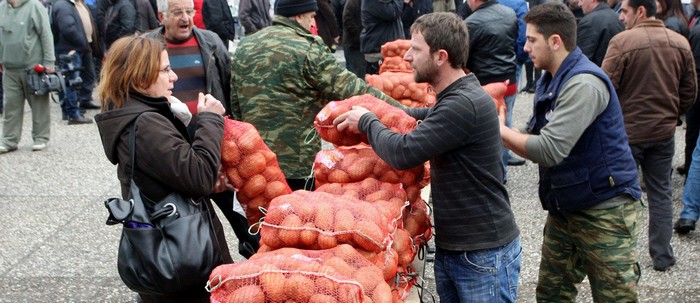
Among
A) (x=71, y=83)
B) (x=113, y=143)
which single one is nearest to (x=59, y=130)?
(x=71, y=83)

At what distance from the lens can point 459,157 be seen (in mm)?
2773

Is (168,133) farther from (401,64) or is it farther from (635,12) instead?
(635,12)

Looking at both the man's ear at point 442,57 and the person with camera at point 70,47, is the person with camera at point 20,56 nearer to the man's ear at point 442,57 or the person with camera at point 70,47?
the person with camera at point 70,47

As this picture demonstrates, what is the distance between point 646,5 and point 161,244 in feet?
12.3

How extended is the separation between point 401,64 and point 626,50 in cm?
164

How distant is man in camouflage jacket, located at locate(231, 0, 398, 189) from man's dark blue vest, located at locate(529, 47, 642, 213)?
1040mm

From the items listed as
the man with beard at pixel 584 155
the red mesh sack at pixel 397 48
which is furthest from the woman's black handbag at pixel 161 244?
the red mesh sack at pixel 397 48

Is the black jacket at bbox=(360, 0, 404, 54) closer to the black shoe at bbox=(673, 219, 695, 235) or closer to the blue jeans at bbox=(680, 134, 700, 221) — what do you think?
the blue jeans at bbox=(680, 134, 700, 221)

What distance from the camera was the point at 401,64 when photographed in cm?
550

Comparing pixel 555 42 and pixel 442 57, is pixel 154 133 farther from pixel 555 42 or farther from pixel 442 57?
pixel 555 42

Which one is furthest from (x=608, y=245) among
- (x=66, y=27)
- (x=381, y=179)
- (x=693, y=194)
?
(x=66, y=27)

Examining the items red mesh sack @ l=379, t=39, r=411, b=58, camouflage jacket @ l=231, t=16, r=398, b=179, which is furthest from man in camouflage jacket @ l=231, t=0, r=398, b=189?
red mesh sack @ l=379, t=39, r=411, b=58

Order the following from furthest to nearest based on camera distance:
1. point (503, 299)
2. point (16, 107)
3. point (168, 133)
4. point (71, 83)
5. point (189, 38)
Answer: point (71, 83)
point (16, 107)
point (189, 38)
point (503, 299)
point (168, 133)

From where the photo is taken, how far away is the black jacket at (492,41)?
6.34 metres
